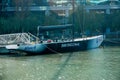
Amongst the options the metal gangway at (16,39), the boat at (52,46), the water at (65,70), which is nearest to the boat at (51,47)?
the boat at (52,46)

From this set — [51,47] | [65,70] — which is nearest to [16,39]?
[51,47]

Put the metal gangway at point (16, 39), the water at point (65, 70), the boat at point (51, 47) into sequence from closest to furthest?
the water at point (65, 70)
the boat at point (51, 47)
the metal gangway at point (16, 39)

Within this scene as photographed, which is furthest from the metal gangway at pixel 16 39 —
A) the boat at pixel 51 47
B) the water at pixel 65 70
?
the water at pixel 65 70

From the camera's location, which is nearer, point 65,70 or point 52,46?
point 65,70

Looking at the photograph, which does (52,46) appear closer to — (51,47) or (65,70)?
(51,47)

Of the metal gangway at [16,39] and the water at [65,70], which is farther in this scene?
Answer: the metal gangway at [16,39]

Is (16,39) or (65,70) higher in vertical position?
(65,70)

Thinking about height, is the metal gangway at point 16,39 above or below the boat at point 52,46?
above

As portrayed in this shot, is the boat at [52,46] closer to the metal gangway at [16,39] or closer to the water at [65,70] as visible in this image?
the metal gangway at [16,39]

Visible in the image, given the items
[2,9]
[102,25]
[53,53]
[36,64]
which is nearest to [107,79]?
[36,64]

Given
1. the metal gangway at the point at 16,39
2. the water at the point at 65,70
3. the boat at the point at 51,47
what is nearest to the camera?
→ the water at the point at 65,70

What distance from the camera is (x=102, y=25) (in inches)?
2869

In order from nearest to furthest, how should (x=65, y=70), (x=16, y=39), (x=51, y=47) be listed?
(x=65, y=70)
(x=51, y=47)
(x=16, y=39)

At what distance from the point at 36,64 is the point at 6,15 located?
4483 centimetres
